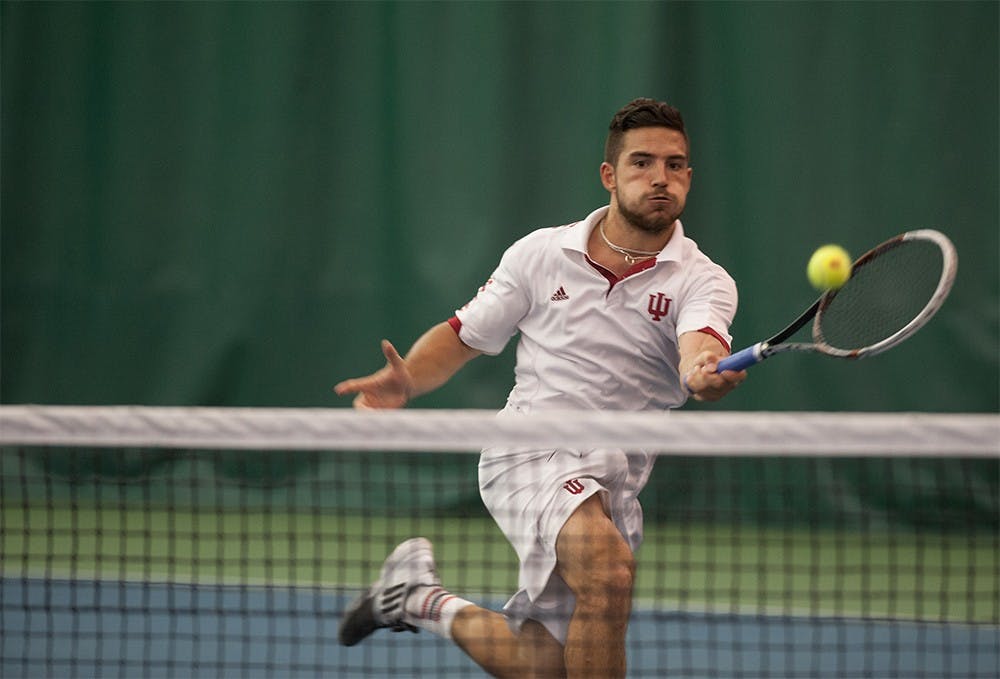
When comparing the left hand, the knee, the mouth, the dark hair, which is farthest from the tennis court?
the dark hair

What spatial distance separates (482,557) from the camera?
5.11m

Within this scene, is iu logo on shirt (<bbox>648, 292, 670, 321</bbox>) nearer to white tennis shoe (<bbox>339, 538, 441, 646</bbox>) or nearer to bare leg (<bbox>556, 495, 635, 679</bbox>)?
bare leg (<bbox>556, 495, 635, 679</bbox>)

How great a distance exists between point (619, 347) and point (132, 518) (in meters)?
3.40

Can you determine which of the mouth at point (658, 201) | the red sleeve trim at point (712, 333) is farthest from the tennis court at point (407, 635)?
the mouth at point (658, 201)

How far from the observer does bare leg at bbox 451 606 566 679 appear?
2854 millimetres

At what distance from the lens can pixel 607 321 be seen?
2.94m

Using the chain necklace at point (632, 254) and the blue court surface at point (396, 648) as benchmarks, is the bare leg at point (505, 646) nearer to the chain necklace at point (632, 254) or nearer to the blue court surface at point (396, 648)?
the blue court surface at point (396, 648)

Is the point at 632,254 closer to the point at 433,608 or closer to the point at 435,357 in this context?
the point at 435,357

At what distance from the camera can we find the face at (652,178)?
291 cm

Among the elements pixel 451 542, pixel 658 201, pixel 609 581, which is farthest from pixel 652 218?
pixel 451 542

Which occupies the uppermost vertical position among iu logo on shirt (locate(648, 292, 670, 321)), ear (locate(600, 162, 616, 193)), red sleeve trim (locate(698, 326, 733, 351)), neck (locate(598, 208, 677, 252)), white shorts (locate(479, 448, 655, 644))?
ear (locate(600, 162, 616, 193))

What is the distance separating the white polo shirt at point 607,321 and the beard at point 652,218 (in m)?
0.06

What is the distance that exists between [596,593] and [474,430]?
544mm

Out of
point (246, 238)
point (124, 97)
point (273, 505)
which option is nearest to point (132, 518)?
point (273, 505)
